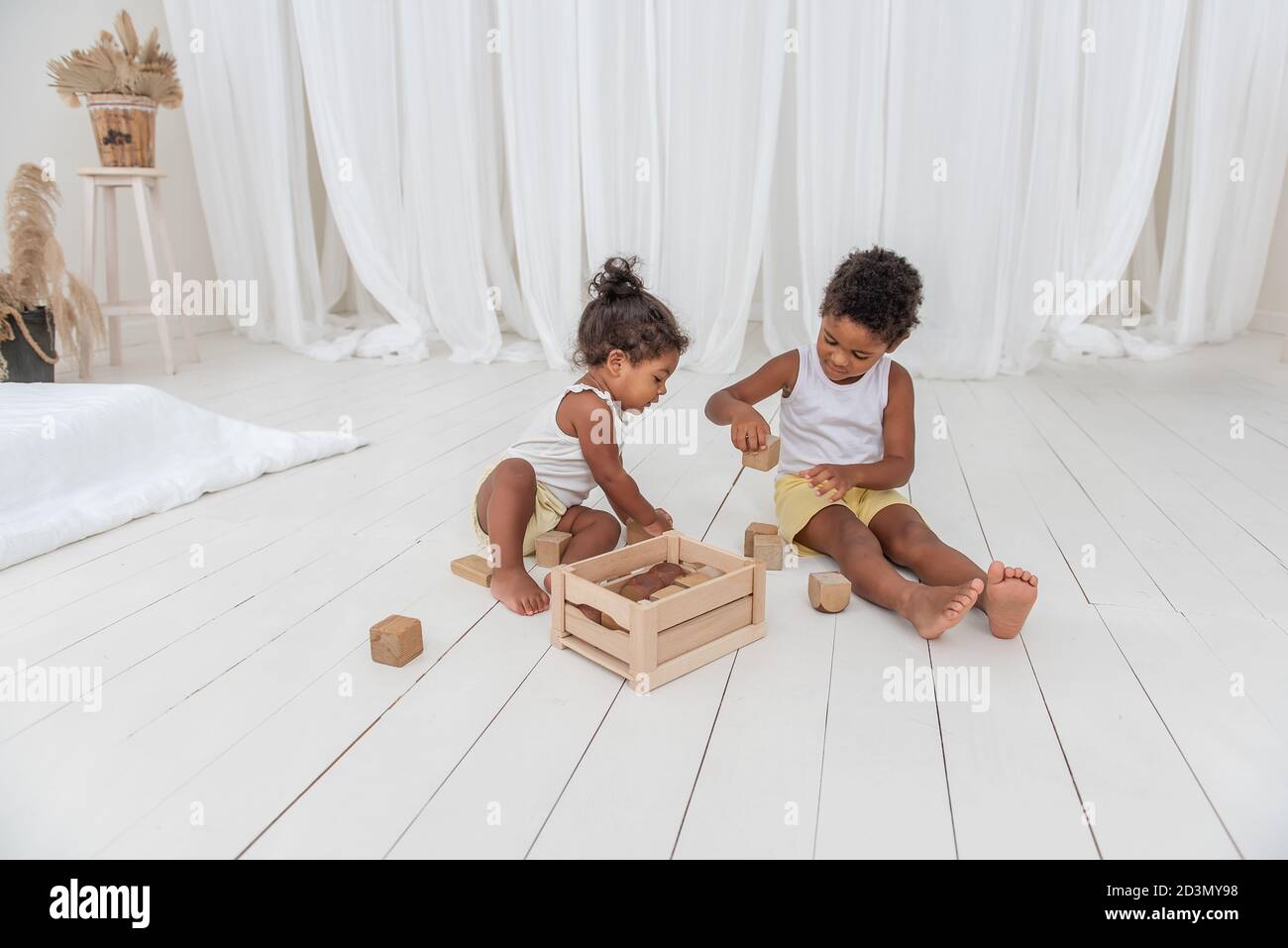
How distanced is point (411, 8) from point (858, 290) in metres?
2.84

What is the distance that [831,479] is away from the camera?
1659 millimetres

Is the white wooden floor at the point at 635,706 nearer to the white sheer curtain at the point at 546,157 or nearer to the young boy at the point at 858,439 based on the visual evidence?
the young boy at the point at 858,439

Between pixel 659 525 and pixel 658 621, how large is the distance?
1.55 feet

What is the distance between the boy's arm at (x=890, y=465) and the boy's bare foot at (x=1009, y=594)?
1.18 ft

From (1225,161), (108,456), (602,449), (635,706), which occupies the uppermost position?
(1225,161)

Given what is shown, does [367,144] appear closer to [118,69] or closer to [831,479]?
[118,69]

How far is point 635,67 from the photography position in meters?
3.48

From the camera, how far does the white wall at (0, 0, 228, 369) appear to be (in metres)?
3.46

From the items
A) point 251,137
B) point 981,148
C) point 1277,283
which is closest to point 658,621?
Answer: point 981,148

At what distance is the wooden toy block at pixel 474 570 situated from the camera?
1.62 meters

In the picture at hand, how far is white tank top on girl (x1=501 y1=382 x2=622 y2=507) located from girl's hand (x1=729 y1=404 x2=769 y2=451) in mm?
220

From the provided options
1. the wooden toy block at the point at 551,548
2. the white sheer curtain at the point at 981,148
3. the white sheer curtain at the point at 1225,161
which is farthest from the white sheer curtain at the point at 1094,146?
the wooden toy block at the point at 551,548
